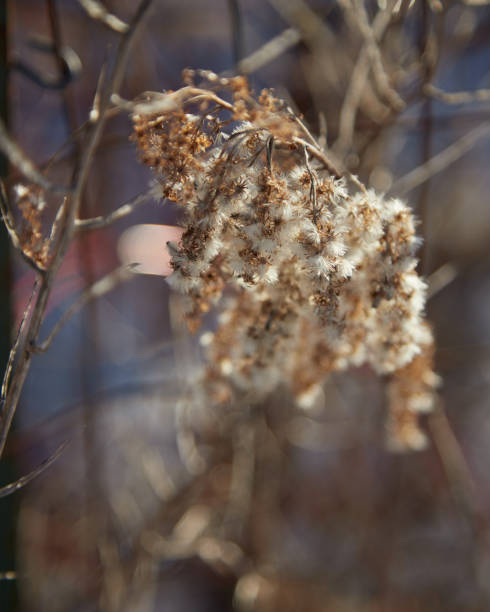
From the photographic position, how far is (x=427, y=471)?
1839 millimetres

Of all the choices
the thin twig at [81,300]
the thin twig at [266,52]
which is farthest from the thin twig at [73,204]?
the thin twig at [266,52]

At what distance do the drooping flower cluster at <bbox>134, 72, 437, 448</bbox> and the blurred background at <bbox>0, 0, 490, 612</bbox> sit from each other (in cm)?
29

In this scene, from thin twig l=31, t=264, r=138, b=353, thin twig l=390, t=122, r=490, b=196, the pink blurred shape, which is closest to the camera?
thin twig l=31, t=264, r=138, b=353

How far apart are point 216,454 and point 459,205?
1.40 meters

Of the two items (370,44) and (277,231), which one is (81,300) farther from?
(370,44)

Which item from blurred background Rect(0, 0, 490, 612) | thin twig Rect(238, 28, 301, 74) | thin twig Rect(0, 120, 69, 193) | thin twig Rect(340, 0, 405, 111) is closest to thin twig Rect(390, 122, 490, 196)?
blurred background Rect(0, 0, 490, 612)

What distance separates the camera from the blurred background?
96cm

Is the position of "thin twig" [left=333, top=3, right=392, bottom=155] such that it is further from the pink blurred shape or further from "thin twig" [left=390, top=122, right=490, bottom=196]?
the pink blurred shape

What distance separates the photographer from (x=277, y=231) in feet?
1.42

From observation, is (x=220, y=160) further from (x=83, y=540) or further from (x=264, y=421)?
(x=83, y=540)

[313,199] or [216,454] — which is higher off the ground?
[313,199]

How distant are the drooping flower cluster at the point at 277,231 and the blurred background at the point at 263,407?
294mm

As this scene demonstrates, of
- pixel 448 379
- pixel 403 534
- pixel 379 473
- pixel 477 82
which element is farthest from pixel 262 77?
pixel 403 534

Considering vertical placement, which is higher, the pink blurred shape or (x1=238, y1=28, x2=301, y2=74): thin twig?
the pink blurred shape
